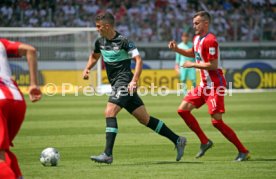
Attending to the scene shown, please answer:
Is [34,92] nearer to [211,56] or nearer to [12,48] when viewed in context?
[12,48]

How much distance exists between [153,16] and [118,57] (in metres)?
23.8

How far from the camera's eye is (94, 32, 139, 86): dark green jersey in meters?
10.2

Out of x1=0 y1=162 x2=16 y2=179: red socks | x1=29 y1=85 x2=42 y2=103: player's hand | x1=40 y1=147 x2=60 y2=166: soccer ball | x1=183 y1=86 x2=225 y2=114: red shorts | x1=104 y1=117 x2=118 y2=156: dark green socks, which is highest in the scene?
x1=29 y1=85 x2=42 y2=103: player's hand

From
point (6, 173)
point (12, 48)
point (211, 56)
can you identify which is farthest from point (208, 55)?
point (6, 173)

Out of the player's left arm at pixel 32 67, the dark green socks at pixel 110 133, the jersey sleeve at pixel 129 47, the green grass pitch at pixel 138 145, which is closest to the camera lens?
the player's left arm at pixel 32 67

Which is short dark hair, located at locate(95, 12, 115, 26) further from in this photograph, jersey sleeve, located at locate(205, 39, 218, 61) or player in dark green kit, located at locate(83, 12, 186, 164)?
jersey sleeve, located at locate(205, 39, 218, 61)

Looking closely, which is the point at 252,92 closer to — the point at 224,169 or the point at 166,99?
the point at 166,99

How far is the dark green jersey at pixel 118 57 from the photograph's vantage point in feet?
33.4

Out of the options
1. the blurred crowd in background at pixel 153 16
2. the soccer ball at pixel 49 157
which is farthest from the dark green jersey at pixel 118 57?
the blurred crowd in background at pixel 153 16

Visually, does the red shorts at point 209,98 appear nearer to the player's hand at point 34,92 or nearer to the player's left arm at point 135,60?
the player's left arm at point 135,60

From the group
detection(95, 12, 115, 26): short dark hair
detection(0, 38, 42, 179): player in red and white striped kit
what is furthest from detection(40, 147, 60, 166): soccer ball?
detection(0, 38, 42, 179): player in red and white striped kit

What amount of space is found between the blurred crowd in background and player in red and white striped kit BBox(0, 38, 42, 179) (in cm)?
2560

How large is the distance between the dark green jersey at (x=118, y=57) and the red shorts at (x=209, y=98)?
3.51 ft

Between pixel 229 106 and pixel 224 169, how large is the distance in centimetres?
1292
